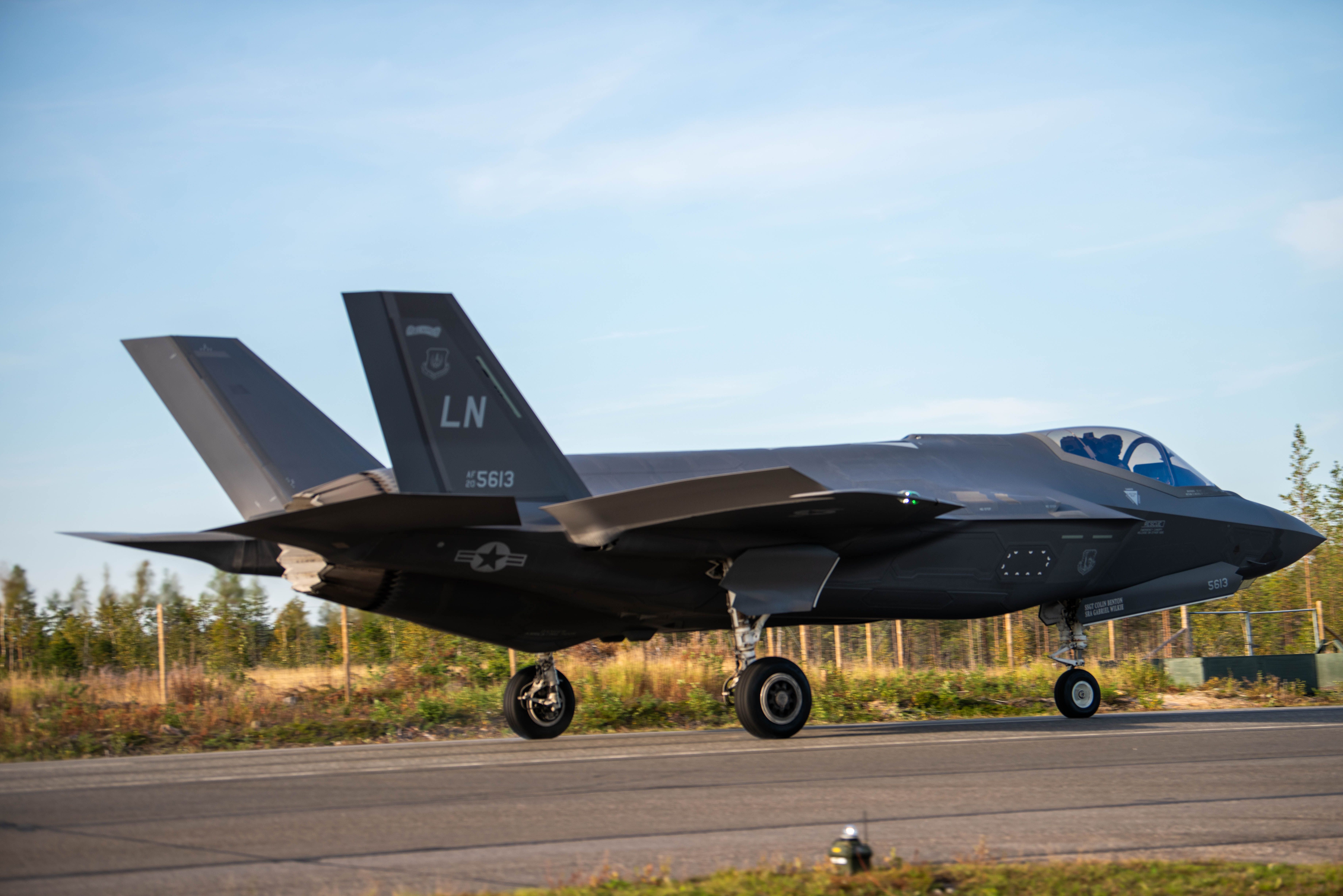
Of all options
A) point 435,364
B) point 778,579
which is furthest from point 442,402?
point 778,579

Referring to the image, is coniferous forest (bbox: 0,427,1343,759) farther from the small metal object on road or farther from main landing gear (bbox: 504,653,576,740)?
the small metal object on road

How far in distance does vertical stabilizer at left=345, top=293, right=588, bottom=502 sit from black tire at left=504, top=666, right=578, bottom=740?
3050mm

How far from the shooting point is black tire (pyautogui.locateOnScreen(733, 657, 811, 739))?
440 inches

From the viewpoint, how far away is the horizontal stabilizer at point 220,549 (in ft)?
38.9

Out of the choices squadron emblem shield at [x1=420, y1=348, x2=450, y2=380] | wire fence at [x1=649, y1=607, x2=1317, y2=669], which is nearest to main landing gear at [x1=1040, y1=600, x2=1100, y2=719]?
wire fence at [x1=649, y1=607, x2=1317, y2=669]

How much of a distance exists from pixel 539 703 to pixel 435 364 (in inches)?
183

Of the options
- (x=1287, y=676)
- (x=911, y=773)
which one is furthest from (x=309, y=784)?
(x=1287, y=676)

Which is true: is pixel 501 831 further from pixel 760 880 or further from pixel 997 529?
pixel 997 529

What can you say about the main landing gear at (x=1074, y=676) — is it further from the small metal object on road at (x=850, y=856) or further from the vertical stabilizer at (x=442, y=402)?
the small metal object on road at (x=850, y=856)

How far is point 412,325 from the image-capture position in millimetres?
10664

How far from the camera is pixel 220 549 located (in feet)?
39.2

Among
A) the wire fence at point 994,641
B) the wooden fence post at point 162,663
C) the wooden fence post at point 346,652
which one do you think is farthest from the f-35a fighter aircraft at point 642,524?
the wire fence at point 994,641

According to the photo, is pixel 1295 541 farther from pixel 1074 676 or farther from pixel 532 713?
pixel 532 713

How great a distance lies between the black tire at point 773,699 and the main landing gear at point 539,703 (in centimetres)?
271
